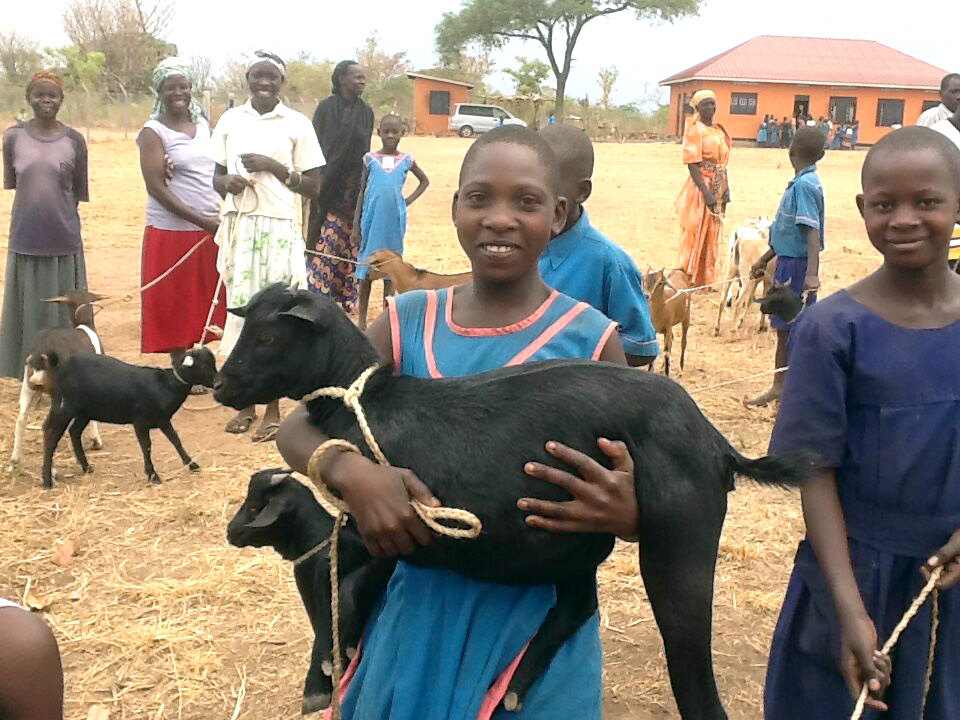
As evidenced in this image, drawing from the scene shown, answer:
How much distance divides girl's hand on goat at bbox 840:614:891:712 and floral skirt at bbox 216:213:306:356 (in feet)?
14.0

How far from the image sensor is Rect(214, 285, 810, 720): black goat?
62.1 inches

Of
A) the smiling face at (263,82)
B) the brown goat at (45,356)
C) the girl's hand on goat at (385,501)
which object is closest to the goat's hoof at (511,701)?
the girl's hand on goat at (385,501)

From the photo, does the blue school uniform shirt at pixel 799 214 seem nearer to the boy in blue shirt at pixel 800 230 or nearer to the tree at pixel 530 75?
the boy in blue shirt at pixel 800 230

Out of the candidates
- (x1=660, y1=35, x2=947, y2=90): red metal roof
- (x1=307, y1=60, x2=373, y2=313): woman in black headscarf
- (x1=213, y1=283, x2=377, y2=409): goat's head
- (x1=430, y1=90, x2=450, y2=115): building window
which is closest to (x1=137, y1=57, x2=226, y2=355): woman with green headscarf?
(x1=307, y1=60, x2=373, y2=313): woman in black headscarf

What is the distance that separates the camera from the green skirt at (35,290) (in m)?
6.38

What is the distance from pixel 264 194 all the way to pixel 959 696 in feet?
15.0

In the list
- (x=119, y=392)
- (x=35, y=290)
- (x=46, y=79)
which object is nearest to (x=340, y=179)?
(x=46, y=79)

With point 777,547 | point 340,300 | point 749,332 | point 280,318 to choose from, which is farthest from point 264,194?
point 749,332

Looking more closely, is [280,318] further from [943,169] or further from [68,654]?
[68,654]

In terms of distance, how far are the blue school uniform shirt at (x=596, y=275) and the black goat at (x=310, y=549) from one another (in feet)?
3.16

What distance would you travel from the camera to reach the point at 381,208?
7.85 m

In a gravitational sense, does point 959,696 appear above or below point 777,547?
above

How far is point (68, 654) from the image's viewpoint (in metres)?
3.57

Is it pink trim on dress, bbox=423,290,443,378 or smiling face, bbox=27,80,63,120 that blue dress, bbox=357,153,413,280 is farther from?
pink trim on dress, bbox=423,290,443,378
